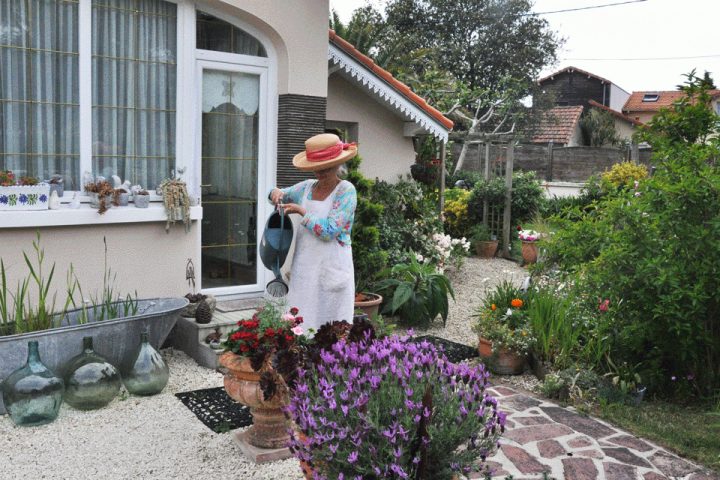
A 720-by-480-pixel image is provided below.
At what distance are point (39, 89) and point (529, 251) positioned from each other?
8.97 meters

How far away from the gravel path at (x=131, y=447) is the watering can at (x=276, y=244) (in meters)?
1.07

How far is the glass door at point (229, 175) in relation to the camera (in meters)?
7.31

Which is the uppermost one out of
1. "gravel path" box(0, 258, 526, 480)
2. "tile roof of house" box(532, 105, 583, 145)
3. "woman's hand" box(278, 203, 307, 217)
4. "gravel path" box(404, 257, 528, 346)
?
"tile roof of house" box(532, 105, 583, 145)

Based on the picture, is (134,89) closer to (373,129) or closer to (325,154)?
(325,154)

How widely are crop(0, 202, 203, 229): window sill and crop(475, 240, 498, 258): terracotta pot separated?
7763 mm

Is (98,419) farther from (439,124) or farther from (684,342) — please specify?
(439,124)

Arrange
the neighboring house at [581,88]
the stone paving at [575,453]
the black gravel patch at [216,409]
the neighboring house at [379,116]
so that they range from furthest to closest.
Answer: the neighboring house at [581,88] → the neighboring house at [379,116] → the black gravel patch at [216,409] → the stone paving at [575,453]

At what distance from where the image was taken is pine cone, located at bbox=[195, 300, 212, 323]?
6.50 meters

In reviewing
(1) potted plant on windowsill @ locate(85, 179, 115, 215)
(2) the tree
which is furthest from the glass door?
(2) the tree

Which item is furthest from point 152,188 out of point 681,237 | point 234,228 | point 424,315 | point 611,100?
point 611,100

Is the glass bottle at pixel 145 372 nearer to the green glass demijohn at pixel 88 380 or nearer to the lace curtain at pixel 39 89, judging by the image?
the green glass demijohn at pixel 88 380

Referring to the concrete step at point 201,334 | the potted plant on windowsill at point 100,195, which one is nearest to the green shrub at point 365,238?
the concrete step at point 201,334

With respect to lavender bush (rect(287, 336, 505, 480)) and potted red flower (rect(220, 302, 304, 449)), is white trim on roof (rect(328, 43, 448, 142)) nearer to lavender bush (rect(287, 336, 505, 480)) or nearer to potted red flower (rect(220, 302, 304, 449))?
potted red flower (rect(220, 302, 304, 449))

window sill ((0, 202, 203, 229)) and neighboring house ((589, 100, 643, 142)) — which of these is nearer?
window sill ((0, 202, 203, 229))
